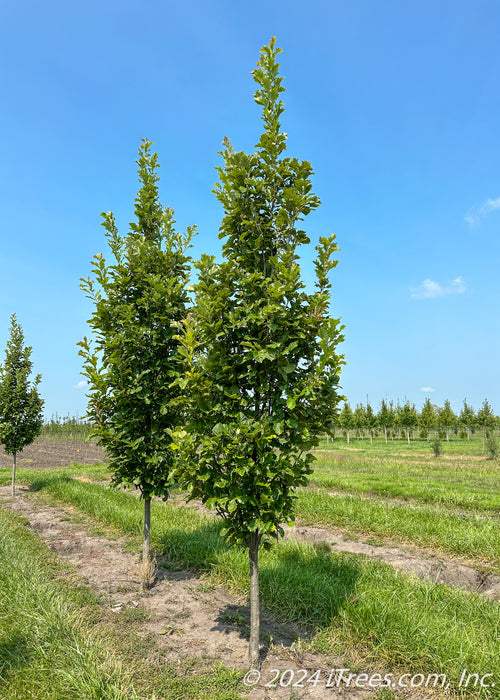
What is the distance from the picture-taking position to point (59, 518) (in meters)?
11.3

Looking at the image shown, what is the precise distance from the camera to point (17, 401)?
645 inches

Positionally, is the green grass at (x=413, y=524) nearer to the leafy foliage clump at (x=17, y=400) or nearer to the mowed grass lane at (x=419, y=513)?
the mowed grass lane at (x=419, y=513)

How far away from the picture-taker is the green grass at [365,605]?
165 inches

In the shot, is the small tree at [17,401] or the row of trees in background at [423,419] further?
the row of trees in background at [423,419]

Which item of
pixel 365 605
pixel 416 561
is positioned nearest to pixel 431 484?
pixel 416 561

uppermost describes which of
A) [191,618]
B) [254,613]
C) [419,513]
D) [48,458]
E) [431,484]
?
[254,613]

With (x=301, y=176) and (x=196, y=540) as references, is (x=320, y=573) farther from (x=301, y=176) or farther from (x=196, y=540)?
(x=301, y=176)

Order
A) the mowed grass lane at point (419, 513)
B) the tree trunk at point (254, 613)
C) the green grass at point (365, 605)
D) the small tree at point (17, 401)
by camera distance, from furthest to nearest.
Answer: the small tree at point (17, 401) < the mowed grass lane at point (419, 513) < the tree trunk at point (254, 613) < the green grass at point (365, 605)

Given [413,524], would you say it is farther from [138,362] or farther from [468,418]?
[468,418]

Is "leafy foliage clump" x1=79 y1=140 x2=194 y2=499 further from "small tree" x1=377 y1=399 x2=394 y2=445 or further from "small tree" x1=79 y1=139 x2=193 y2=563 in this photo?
"small tree" x1=377 y1=399 x2=394 y2=445

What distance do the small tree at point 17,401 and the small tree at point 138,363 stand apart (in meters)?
11.9

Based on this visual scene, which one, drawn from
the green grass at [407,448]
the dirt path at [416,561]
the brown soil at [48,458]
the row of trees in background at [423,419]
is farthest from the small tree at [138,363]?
the row of trees in background at [423,419]

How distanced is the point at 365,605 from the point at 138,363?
488 centimetres

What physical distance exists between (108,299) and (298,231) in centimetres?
387
